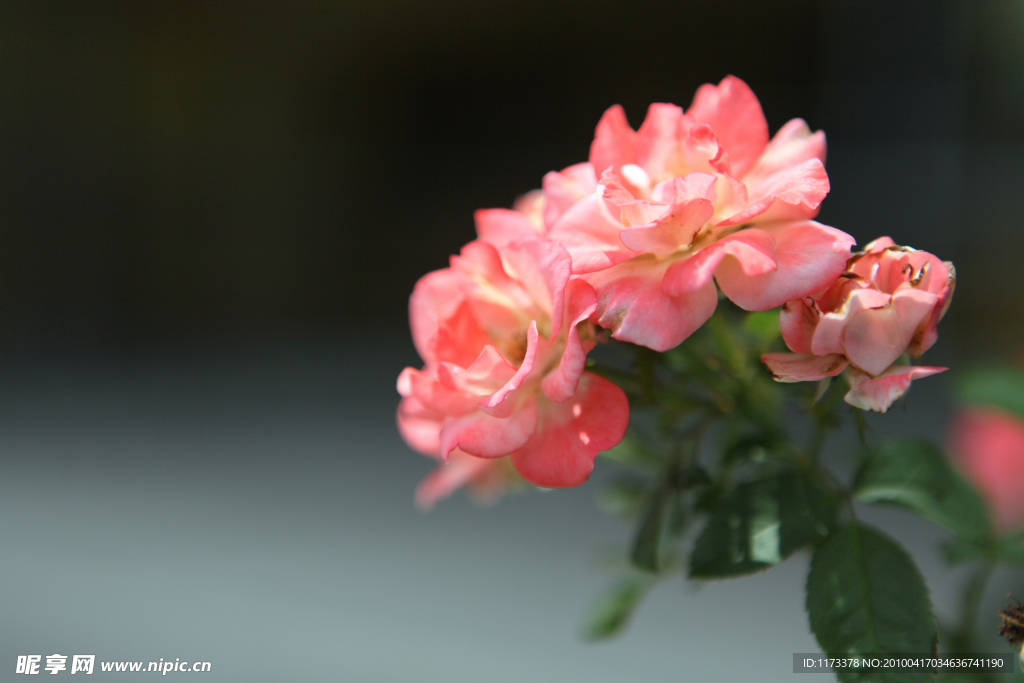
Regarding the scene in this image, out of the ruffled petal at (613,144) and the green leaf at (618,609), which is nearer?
the ruffled petal at (613,144)

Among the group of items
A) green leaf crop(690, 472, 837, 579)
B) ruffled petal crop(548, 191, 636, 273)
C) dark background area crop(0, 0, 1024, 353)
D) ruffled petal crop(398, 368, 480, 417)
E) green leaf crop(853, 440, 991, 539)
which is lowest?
green leaf crop(690, 472, 837, 579)

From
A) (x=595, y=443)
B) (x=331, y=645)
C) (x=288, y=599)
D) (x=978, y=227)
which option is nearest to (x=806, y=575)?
(x=595, y=443)

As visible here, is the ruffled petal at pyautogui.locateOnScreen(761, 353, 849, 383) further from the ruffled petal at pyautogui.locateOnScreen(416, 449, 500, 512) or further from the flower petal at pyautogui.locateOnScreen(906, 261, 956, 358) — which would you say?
the ruffled petal at pyautogui.locateOnScreen(416, 449, 500, 512)

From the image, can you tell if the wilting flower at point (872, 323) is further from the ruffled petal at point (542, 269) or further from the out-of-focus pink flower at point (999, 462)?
the out-of-focus pink flower at point (999, 462)

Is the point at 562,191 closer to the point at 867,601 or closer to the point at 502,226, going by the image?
the point at 502,226

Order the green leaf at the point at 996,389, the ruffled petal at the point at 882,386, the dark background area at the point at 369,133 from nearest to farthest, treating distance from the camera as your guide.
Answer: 1. the ruffled petal at the point at 882,386
2. the green leaf at the point at 996,389
3. the dark background area at the point at 369,133

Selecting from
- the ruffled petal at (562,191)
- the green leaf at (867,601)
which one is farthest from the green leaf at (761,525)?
the ruffled petal at (562,191)

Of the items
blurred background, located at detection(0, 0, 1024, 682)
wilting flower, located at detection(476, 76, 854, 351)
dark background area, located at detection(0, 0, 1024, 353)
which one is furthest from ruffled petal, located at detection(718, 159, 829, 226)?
dark background area, located at detection(0, 0, 1024, 353)
